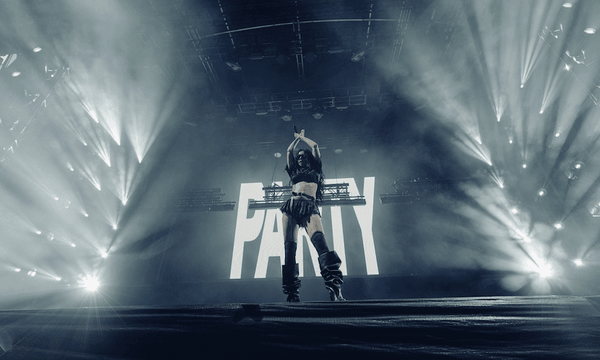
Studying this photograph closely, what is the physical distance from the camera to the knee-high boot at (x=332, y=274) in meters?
2.77

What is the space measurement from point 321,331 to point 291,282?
1703 millimetres

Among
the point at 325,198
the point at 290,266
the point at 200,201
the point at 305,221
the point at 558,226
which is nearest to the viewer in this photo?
the point at 290,266

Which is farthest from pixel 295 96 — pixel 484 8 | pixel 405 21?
pixel 484 8

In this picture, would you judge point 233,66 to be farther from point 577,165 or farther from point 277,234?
point 577,165

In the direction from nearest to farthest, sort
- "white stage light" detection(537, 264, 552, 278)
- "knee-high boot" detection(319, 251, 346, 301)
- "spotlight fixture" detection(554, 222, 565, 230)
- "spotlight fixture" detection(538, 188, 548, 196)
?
"knee-high boot" detection(319, 251, 346, 301), "white stage light" detection(537, 264, 552, 278), "spotlight fixture" detection(554, 222, 565, 230), "spotlight fixture" detection(538, 188, 548, 196)

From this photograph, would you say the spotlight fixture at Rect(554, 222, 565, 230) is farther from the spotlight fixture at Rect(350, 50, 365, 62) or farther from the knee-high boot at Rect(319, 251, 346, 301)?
the knee-high boot at Rect(319, 251, 346, 301)

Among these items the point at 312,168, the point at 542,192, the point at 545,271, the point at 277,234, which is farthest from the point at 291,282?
the point at 542,192

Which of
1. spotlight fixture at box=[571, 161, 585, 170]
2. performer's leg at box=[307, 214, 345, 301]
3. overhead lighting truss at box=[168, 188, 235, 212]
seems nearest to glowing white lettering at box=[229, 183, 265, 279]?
overhead lighting truss at box=[168, 188, 235, 212]

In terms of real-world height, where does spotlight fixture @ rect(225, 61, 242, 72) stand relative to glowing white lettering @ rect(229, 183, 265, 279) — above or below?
above

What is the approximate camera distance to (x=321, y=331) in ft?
4.15

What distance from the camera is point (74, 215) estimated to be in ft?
27.5

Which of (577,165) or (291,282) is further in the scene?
(577,165)

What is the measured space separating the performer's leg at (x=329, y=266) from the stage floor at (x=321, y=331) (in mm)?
1362

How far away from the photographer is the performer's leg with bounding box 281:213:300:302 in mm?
2873
